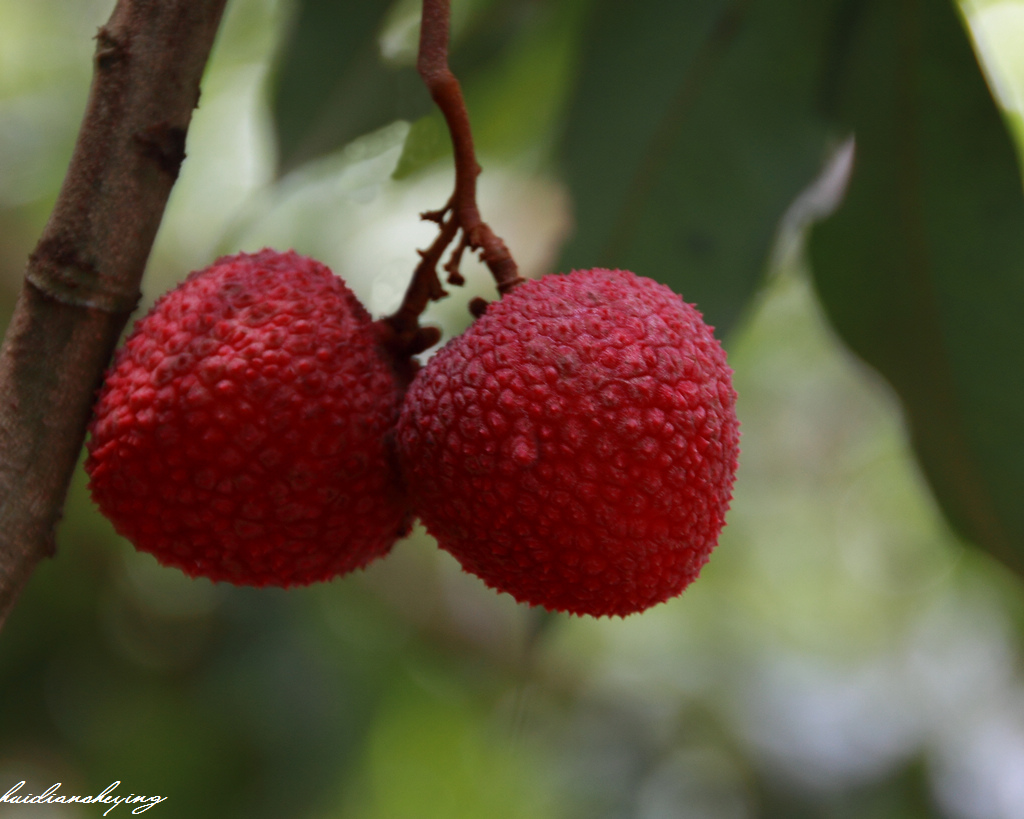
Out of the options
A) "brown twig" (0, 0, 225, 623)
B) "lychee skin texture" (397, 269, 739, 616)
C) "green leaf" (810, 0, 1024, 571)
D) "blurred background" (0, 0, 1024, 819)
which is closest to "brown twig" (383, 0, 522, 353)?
"lychee skin texture" (397, 269, 739, 616)

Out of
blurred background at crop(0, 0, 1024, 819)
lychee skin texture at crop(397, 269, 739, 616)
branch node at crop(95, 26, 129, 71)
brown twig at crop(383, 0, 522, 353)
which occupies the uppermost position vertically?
branch node at crop(95, 26, 129, 71)

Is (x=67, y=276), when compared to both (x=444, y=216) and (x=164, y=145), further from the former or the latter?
(x=444, y=216)

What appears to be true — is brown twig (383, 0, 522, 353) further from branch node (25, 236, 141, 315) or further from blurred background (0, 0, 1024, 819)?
blurred background (0, 0, 1024, 819)

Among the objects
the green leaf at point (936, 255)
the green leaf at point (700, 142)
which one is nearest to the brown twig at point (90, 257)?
the green leaf at point (700, 142)

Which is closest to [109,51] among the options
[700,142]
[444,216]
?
[444,216]

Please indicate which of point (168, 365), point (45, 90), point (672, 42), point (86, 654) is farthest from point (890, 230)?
point (45, 90)

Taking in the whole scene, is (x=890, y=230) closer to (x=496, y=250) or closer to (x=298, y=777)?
(x=496, y=250)
